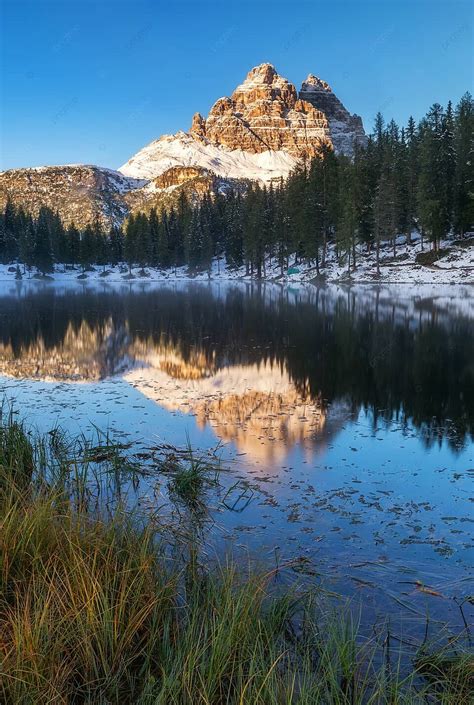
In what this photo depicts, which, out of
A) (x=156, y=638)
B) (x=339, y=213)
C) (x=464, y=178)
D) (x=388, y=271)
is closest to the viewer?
(x=156, y=638)

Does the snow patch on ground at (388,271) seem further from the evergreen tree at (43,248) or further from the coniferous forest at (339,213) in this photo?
the evergreen tree at (43,248)

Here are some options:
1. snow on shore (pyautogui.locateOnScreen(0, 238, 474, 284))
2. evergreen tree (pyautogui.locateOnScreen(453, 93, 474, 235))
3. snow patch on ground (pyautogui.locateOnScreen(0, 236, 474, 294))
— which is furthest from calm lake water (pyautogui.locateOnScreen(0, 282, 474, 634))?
evergreen tree (pyautogui.locateOnScreen(453, 93, 474, 235))

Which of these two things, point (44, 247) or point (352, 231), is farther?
point (44, 247)

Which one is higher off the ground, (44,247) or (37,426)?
(44,247)

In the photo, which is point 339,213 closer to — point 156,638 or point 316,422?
point 316,422

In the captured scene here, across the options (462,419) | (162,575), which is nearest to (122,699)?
(162,575)

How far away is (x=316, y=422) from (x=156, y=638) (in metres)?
8.72

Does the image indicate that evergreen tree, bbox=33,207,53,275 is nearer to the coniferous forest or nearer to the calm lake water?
the coniferous forest

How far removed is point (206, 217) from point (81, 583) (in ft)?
399

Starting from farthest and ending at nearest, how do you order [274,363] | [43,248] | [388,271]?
1. [43,248]
2. [388,271]
3. [274,363]

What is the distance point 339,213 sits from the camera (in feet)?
254

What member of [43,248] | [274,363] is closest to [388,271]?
[274,363]

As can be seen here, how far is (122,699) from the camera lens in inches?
155

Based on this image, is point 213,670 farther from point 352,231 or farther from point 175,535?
point 352,231
